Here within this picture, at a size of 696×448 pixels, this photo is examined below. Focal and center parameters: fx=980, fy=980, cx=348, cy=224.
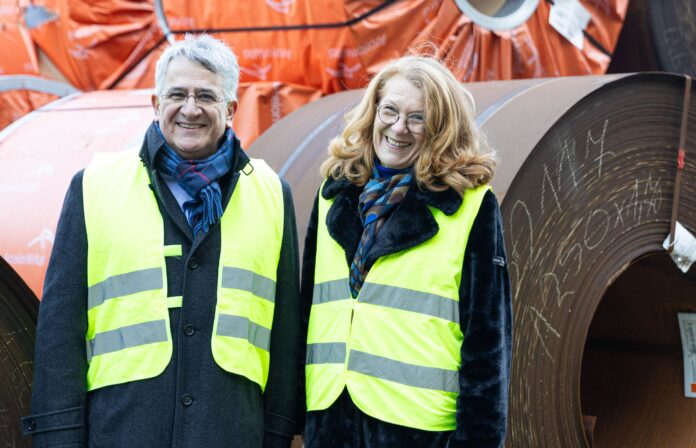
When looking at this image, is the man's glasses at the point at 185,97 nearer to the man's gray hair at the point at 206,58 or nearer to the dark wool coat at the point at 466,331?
the man's gray hair at the point at 206,58

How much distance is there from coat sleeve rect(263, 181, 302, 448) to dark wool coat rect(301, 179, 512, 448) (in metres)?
0.06

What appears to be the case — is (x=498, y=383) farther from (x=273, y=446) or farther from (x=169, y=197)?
(x=169, y=197)

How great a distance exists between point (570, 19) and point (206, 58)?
2.10 metres

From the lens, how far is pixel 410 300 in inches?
86.4

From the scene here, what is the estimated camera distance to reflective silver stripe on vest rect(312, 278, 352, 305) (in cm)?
226

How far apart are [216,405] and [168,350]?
0.53 ft

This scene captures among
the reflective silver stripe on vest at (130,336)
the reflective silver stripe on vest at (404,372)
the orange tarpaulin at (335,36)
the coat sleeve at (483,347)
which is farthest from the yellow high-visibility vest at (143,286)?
the orange tarpaulin at (335,36)

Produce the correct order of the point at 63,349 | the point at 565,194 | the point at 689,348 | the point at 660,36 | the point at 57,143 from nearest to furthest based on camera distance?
the point at 63,349 < the point at 565,194 < the point at 57,143 < the point at 689,348 < the point at 660,36

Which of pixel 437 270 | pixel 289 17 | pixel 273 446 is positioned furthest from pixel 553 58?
pixel 273 446

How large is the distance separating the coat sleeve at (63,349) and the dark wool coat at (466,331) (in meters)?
0.53

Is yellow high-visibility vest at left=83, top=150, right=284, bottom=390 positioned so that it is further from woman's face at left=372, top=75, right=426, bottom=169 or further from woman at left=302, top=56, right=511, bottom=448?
woman's face at left=372, top=75, right=426, bottom=169

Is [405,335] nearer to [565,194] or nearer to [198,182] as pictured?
[198,182]

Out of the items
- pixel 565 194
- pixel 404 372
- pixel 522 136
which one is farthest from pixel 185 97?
pixel 565 194

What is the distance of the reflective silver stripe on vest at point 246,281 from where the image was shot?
2203mm
